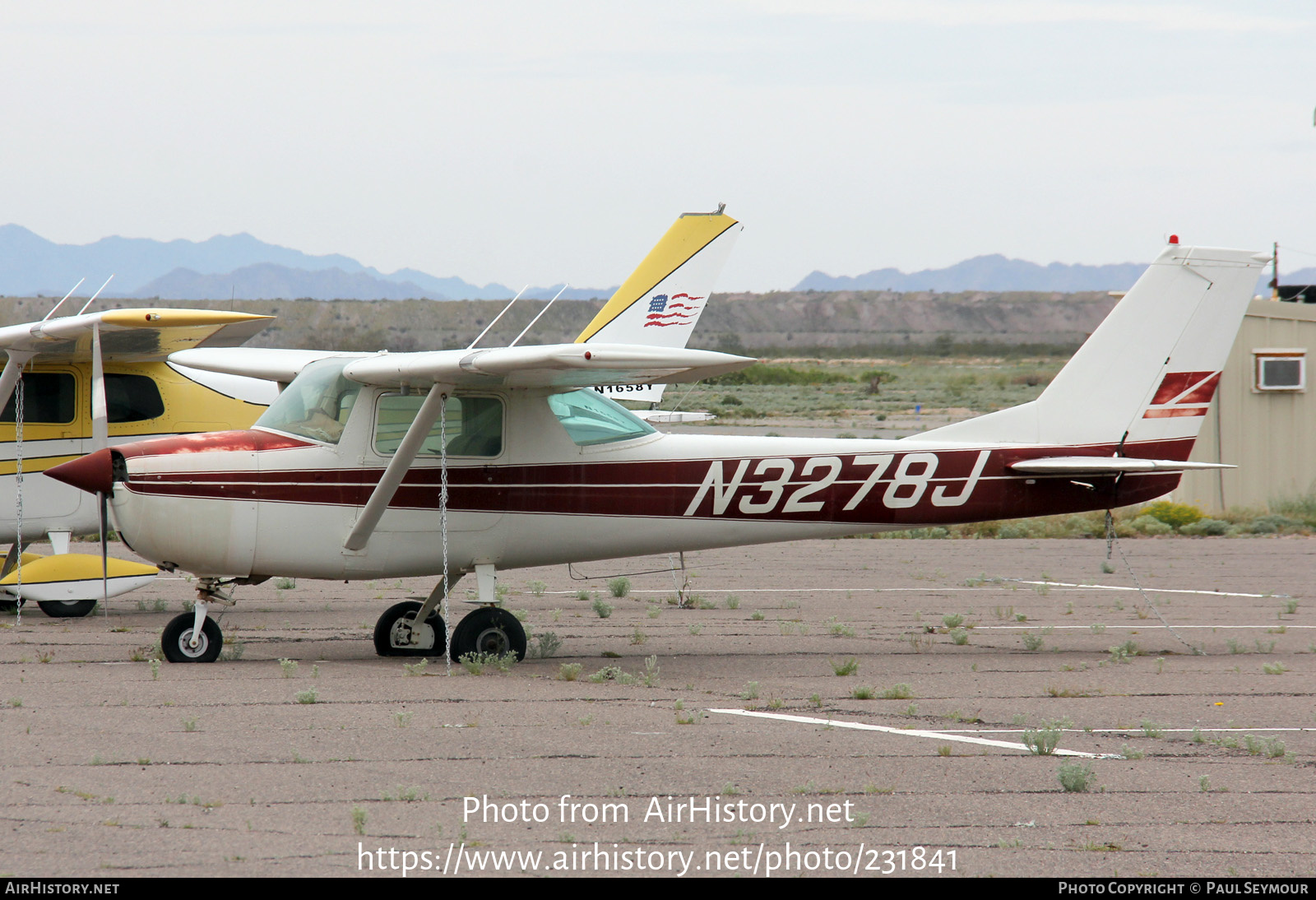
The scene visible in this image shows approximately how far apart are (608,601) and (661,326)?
4.81 meters

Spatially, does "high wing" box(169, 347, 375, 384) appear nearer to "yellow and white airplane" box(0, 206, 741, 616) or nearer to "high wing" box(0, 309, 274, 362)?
"yellow and white airplane" box(0, 206, 741, 616)

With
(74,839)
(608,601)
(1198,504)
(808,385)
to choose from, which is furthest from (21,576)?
(808,385)

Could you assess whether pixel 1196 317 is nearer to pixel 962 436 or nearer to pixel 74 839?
pixel 962 436

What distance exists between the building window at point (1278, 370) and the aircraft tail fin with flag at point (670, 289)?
850 cm

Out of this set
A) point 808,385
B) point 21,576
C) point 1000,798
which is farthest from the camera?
point 808,385

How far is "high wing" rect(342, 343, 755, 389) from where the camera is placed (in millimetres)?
7090

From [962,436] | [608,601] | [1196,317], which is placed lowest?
[608,601]

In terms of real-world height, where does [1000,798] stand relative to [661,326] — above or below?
below

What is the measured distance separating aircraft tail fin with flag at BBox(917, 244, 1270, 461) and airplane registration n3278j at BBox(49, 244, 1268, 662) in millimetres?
15

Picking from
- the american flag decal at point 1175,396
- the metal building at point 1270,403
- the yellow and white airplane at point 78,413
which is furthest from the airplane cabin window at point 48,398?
the metal building at point 1270,403

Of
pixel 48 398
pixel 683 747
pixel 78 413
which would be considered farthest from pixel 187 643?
pixel 683 747

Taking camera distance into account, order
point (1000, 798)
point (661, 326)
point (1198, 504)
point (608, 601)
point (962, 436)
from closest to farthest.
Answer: point (1000, 798) → point (962, 436) → point (608, 601) → point (661, 326) → point (1198, 504)
